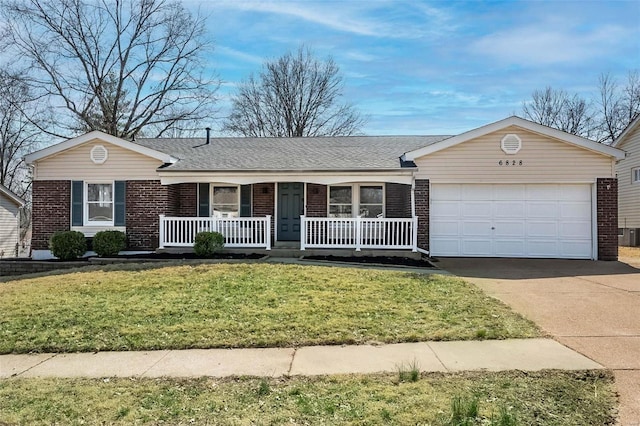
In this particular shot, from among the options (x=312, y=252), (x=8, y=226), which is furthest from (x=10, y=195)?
(x=312, y=252)

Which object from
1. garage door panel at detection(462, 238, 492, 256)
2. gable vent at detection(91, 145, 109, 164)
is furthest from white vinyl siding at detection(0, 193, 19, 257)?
garage door panel at detection(462, 238, 492, 256)

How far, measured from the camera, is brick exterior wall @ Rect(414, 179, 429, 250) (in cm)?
1427

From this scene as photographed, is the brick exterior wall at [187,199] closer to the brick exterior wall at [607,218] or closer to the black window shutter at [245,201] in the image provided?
the black window shutter at [245,201]

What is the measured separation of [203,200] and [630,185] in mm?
19743

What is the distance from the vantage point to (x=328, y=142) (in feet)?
61.6

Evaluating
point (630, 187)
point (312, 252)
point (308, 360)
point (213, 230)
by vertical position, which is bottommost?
point (308, 360)

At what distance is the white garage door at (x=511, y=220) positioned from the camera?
46.1ft

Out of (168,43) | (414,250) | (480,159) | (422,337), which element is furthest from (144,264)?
(168,43)

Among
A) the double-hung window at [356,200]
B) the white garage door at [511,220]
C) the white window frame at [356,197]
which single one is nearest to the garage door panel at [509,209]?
the white garage door at [511,220]

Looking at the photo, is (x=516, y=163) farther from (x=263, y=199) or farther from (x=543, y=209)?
(x=263, y=199)

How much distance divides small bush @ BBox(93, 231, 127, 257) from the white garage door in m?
9.79

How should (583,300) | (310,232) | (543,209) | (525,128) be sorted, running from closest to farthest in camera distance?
(583,300) < (525,128) < (543,209) < (310,232)

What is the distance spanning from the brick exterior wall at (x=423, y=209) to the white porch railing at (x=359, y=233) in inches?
16.2

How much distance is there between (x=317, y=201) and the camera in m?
16.0
